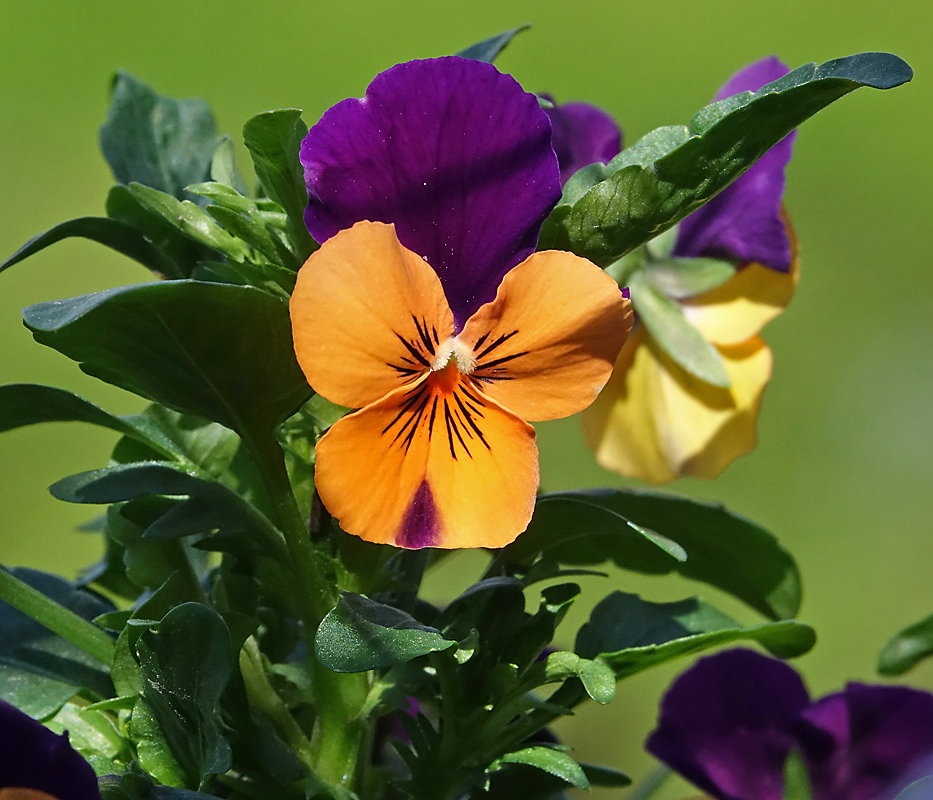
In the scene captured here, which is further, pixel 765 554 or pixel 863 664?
pixel 863 664

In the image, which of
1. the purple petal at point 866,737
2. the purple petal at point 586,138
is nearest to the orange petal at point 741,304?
the purple petal at point 586,138

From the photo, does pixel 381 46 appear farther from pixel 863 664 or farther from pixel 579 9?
pixel 863 664

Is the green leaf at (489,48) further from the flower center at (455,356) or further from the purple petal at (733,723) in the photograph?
the purple petal at (733,723)

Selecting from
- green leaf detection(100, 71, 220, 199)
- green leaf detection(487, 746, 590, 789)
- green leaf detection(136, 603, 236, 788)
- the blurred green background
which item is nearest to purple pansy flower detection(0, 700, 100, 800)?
green leaf detection(136, 603, 236, 788)

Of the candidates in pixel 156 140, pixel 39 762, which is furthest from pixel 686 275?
pixel 39 762

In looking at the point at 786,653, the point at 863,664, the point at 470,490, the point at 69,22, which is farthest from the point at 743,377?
the point at 69,22

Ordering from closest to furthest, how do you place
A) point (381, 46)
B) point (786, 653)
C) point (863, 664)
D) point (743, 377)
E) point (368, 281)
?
1. point (368, 281)
2. point (786, 653)
3. point (743, 377)
4. point (863, 664)
5. point (381, 46)

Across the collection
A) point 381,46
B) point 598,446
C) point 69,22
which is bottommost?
point 598,446
